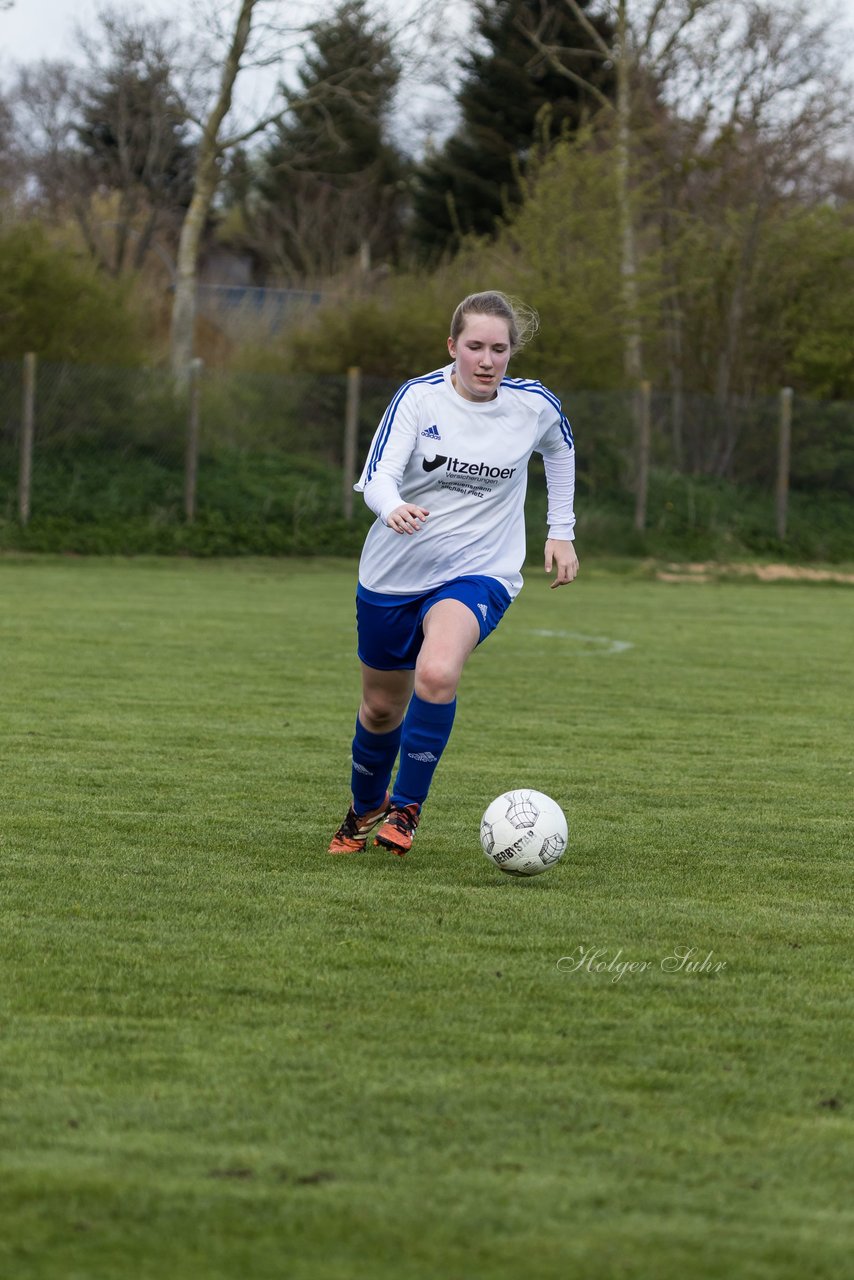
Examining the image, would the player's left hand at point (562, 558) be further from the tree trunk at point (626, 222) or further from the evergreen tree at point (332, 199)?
the evergreen tree at point (332, 199)

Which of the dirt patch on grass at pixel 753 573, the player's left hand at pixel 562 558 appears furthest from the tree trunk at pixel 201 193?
the player's left hand at pixel 562 558

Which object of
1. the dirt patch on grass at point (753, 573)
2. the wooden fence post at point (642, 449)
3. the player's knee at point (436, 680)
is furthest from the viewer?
the wooden fence post at point (642, 449)

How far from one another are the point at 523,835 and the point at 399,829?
0.53m

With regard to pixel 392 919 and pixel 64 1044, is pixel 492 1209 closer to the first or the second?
pixel 64 1044

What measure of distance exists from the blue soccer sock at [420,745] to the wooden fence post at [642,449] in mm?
18264

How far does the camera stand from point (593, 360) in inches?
988

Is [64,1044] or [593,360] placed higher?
[593,360]

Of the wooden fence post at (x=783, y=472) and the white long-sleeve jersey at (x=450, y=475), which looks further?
the wooden fence post at (x=783, y=472)

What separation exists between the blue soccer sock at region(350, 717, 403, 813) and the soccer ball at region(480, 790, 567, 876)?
0.64 meters

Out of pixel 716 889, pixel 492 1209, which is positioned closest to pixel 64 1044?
pixel 492 1209

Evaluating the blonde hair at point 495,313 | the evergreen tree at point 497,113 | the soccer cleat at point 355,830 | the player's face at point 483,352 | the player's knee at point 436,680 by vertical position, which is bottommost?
the soccer cleat at point 355,830

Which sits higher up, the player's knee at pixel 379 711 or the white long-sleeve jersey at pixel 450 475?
the white long-sleeve jersey at pixel 450 475

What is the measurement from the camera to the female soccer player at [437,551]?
5.45 meters

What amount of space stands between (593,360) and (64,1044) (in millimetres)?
22507
